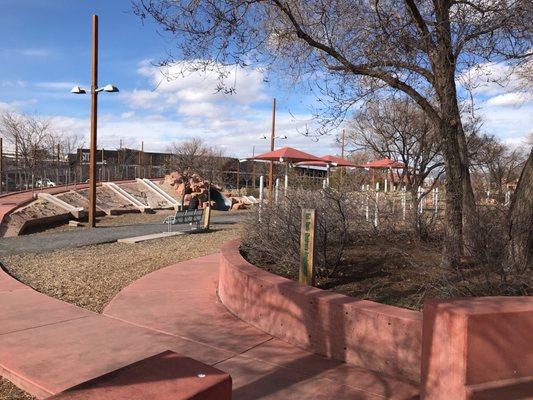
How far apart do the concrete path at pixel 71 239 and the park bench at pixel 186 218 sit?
1.98 feet

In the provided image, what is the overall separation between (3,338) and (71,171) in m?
25.2

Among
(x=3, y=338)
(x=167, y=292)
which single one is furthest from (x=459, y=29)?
(x=3, y=338)

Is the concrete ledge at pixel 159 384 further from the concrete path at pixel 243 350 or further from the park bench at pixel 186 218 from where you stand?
the park bench at pixel 186 218

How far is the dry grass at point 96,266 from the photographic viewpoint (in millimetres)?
6945

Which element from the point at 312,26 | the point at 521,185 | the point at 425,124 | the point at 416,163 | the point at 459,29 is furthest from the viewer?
the point at 416,163

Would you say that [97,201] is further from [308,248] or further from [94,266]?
[308,248]

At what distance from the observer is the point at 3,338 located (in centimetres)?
489

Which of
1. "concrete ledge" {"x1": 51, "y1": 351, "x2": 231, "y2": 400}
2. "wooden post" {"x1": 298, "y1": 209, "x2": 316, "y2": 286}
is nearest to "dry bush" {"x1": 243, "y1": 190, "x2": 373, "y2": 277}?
"wooden post" {"x1": 298, "y1": 209, "x2": 316, "y2": 286}

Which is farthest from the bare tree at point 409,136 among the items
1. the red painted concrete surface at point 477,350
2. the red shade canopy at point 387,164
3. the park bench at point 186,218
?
the red painted concrete surface at point 477,350

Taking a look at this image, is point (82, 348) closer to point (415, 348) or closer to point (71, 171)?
point (415, 348)

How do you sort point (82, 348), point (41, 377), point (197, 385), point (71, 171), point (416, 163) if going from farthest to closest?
Answer: point (71, 171) < point (416, 163) < point (82, 348) < point (41, 377) < point (197, 385)

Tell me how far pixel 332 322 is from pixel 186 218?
11.2 meters

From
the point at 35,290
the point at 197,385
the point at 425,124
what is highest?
the point at 425,124

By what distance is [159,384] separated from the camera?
109 inches
